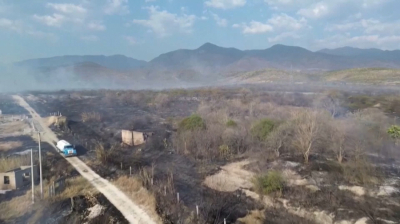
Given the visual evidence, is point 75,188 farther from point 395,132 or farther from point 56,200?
point 395,132

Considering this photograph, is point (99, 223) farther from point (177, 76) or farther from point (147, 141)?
Result: point (177, 76)

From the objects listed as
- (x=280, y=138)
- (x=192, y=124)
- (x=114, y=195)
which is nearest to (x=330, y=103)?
(x=280, y=138)

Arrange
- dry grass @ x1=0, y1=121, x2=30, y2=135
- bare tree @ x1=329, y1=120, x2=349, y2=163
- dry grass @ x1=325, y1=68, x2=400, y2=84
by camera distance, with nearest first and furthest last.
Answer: bare tree @ x1=329, y1=120, x2=349, y2=163 → dry grass @ x1=0, y1=121, x2=30, y2=135 → dry grass @ x1=325, y1=68, x2=400, y2=84

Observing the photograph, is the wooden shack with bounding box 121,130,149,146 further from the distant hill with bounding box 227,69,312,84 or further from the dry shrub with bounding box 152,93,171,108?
the distant hill with bounding box 227,69,312,84

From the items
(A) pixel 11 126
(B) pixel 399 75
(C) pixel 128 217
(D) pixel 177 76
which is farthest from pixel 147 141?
(D) pixel 177 76

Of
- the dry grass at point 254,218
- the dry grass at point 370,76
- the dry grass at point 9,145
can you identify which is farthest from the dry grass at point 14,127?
the dry grass at point 370,76

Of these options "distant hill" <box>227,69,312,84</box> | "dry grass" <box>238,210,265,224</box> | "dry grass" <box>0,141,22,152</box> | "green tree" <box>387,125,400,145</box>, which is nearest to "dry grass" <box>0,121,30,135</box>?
"dry grass" <box>0,141,22,152</box>
